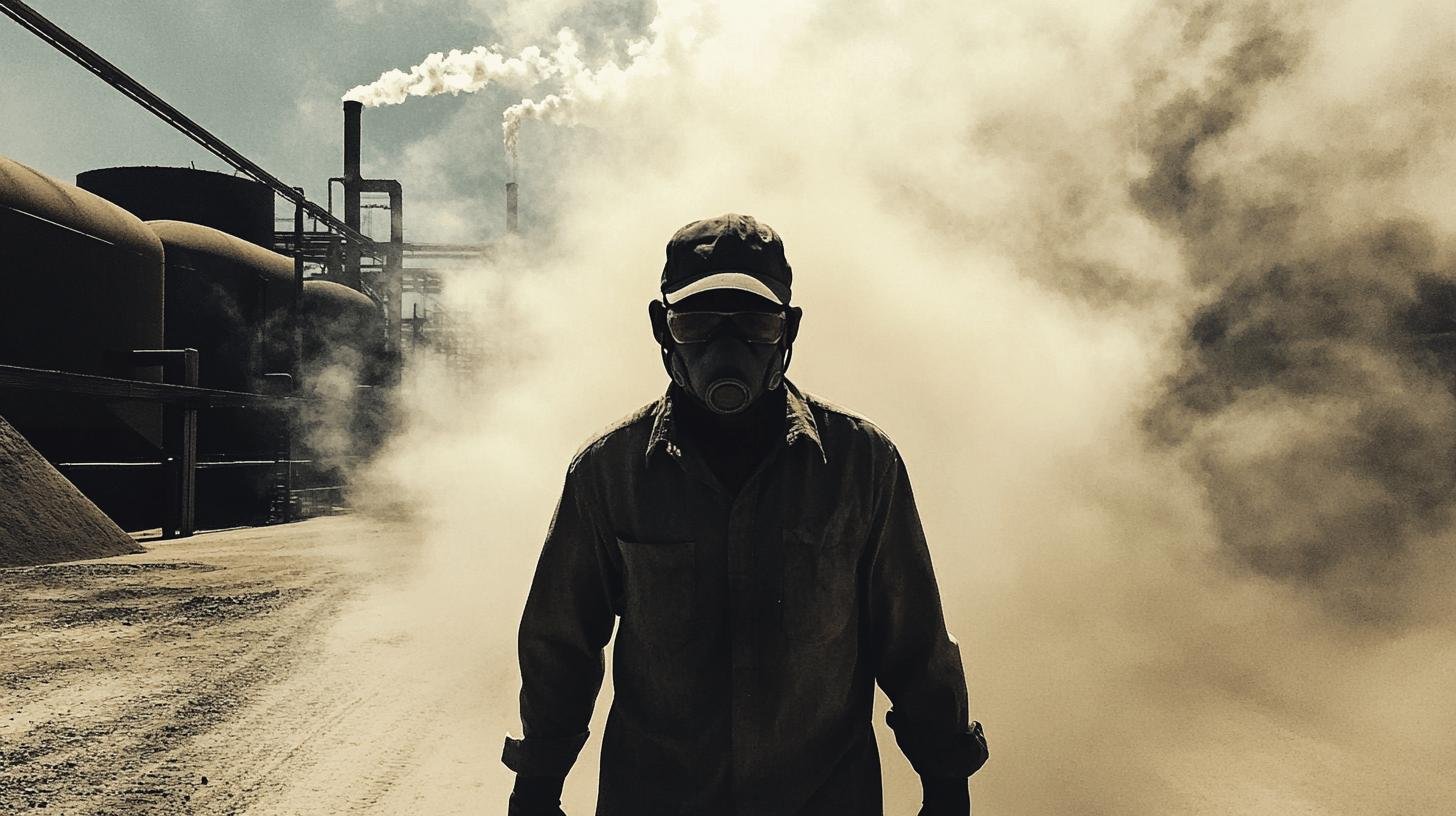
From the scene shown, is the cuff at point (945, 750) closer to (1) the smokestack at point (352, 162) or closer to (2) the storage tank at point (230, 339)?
(2) the storage tank at point (230, 339)

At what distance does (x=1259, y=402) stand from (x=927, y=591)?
8688 millimetres

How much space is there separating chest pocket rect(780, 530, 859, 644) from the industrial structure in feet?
46.9

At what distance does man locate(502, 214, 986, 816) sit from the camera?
1.55 metres

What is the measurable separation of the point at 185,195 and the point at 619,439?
27850 millimetres

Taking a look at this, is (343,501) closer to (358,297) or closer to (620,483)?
(358,297)

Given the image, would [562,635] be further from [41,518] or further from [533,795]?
[41,518]

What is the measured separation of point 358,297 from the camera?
2778cm

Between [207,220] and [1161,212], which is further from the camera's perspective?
[207,220]

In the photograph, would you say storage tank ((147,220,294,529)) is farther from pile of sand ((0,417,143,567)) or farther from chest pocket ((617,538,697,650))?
chest pocket ((617,538,697,650))

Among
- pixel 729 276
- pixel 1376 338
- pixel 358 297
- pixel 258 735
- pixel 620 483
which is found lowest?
pixel 258 735

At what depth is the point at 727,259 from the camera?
1.62 meters

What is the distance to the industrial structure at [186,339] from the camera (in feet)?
49.5

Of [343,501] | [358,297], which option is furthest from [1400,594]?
[358,297]

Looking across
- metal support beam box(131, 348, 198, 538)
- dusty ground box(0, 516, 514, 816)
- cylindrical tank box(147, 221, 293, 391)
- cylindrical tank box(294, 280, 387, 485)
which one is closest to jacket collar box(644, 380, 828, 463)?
dusty ground box(0, 516, 514, 816)
